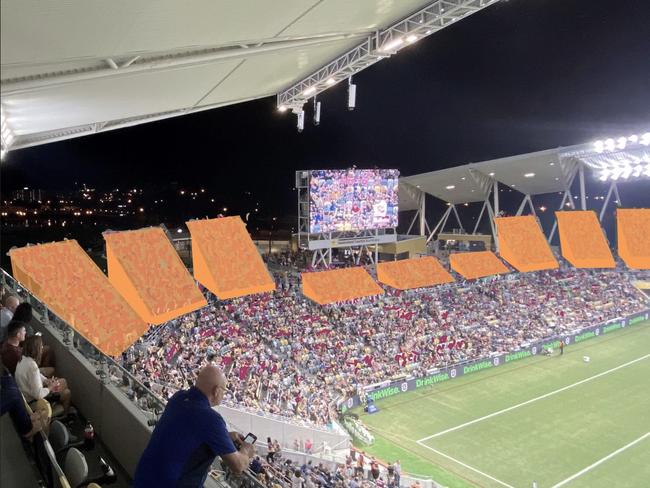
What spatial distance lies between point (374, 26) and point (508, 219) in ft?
77.7

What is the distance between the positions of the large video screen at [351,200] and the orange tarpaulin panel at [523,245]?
735cm

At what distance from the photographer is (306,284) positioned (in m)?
21.5

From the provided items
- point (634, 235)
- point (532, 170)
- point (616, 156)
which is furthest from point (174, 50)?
point (634, 235)

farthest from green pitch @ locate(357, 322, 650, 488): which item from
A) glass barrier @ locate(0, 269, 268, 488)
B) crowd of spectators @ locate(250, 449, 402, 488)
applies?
glass barrier @ locate(0, 269, 268, 488)

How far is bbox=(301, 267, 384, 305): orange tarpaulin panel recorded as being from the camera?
70.3ft

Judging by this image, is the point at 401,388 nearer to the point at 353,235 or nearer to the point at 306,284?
the point at 306,284

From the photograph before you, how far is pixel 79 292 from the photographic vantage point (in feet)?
40.0

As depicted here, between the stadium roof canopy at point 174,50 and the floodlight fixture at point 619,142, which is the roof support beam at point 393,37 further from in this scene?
the floodlight fixture at point 619,142

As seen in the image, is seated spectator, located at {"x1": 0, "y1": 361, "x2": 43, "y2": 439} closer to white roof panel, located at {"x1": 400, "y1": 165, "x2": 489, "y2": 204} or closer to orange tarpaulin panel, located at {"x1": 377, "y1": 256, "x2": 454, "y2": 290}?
orange tarpaulin panel, located at {"x1": 377, "y1": 256, "x2": 454, "y2": 290}

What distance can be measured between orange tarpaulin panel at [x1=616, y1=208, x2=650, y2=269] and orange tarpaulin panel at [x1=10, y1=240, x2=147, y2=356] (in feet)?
98.6

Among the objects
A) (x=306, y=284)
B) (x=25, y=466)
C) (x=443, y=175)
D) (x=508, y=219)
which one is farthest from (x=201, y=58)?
(x=443, y=175)

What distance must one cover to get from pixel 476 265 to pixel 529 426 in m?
12.3

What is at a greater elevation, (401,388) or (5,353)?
(5,353)

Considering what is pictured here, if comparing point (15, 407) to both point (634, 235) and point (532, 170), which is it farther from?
point (634, 235)
